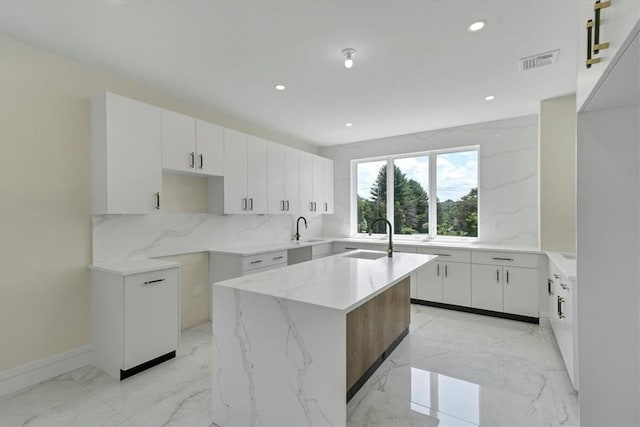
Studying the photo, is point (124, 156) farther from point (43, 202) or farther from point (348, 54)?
point (348, 54)

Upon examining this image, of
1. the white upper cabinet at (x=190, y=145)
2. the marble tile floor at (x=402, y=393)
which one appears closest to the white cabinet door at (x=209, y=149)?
the white upper cabinet at (x=190, y=145)

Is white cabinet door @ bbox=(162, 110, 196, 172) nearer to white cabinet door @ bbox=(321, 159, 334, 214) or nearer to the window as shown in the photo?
white cabinet door @ bbox=(321, 159, 334, 214)

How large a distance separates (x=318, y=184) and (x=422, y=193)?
1.77 meters

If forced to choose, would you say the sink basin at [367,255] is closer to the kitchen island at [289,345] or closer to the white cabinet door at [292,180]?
the kitchen island at [289,345]

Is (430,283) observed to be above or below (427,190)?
below

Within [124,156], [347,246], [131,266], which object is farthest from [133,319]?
[347,246]

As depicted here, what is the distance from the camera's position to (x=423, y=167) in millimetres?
5000

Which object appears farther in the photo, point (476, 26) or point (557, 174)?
point (557, 174)

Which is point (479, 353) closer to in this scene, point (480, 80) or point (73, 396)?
point (480, 80)

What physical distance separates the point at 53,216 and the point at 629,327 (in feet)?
12.0

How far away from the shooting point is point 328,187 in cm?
562

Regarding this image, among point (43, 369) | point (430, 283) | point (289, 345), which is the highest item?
point (289, 345)

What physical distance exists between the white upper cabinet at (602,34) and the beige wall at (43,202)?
11.3 ft

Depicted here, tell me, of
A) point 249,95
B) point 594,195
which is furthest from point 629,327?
point 249,95
